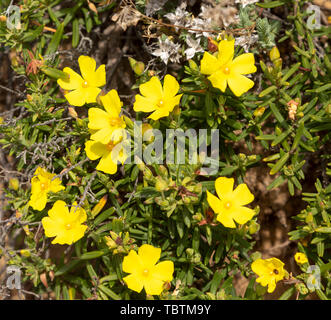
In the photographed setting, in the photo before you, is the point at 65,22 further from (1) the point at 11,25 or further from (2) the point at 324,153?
(2) the point at 324,153

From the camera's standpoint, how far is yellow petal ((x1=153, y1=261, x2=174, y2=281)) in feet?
8.01

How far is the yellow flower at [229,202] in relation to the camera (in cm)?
239

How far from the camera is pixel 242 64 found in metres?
2.51

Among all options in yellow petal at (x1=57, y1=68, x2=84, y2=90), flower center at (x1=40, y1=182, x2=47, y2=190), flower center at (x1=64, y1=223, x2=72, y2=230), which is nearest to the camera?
flower center at (x1=64, y1=223, x2=72, y2=230)

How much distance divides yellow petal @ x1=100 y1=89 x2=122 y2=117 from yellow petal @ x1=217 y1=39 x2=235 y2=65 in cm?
70

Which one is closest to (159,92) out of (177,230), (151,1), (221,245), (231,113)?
(231,113)

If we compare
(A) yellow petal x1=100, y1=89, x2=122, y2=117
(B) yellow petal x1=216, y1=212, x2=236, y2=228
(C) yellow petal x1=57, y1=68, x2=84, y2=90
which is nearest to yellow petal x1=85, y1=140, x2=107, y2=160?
(A) yellow petal x1=100, y1=89, x2=122, y2=117

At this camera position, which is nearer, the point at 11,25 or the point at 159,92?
the point at 159,92

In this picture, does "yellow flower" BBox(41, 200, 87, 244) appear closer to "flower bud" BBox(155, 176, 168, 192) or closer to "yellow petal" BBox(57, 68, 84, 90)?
"flower bud" BBox(155, 176, 168, 192)

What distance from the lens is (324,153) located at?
3020 millimetres

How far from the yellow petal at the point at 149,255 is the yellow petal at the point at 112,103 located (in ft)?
2.94

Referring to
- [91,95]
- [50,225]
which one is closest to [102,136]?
[91,95]

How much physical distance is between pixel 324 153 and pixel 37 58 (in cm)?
230

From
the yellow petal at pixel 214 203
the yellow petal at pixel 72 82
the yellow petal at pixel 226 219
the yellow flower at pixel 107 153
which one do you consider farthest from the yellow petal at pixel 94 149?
the yellow petal at pixel 226 219
